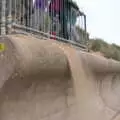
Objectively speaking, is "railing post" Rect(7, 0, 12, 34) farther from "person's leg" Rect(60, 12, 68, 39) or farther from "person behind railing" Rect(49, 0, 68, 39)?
"person's leg" Rect(60, 12, 68, 39)

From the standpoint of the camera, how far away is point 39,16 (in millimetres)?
6555

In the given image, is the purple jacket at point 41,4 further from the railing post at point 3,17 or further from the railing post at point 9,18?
the railing post at point 3,17

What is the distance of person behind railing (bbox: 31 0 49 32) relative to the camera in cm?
633

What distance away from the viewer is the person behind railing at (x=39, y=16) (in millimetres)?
6329

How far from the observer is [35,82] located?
15.3ft

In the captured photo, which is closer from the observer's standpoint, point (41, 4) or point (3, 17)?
point (3, 17)

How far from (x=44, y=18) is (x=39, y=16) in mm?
110

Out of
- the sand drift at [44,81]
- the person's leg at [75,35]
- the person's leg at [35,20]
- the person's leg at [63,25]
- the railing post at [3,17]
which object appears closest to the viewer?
the sand drift at [44,81]

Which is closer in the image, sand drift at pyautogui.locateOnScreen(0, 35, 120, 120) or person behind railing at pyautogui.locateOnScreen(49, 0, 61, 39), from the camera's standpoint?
sand drift at pyautogui.locateOnScreen(0, 35, 120, 120)

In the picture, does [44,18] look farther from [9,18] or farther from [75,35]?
[75,35]

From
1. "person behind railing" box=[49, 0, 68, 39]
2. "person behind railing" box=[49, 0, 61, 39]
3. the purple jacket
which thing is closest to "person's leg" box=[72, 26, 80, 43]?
"person behind railing" box=[49, 0, 68, 39]

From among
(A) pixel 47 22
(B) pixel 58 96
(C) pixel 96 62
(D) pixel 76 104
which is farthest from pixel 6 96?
(C) pixel 96 62

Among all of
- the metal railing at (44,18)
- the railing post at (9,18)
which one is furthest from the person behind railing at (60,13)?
the railing post at (9,18)

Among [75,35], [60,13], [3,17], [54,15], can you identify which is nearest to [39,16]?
[54,15]
